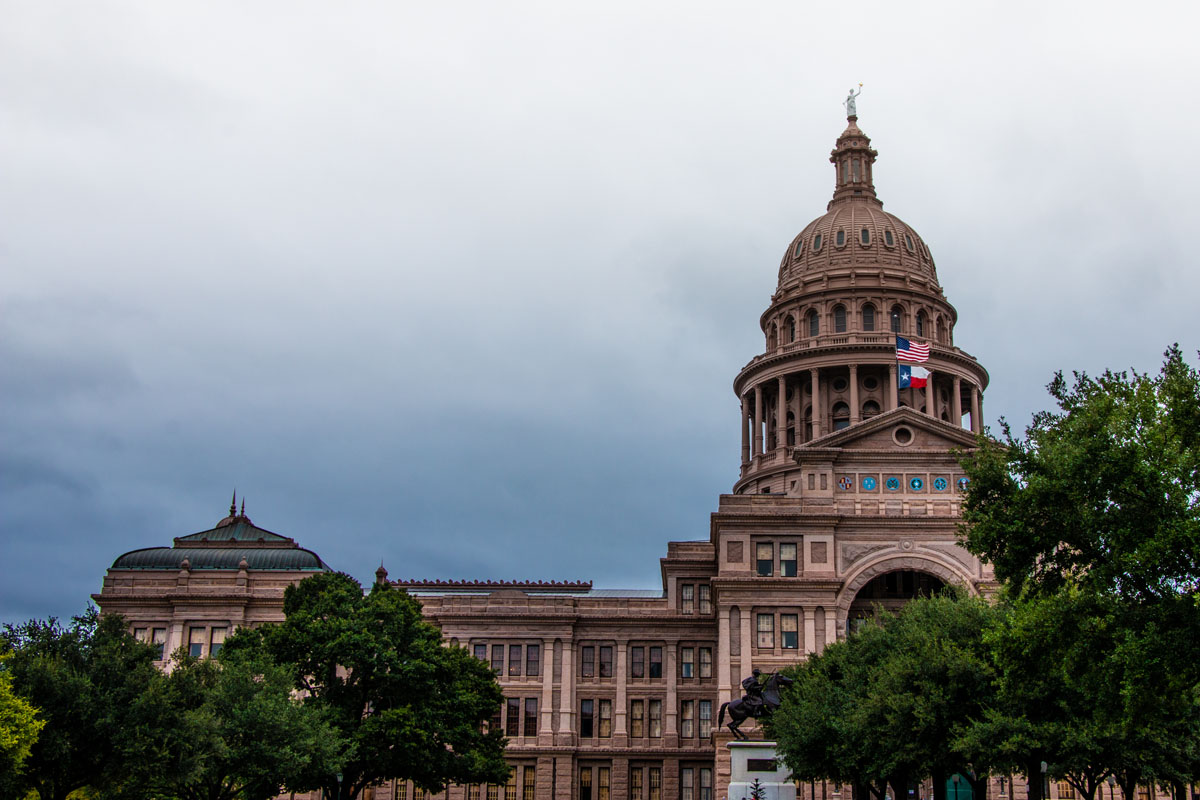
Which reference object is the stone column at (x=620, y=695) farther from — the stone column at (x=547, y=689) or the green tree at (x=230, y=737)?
the green tree at (x=230, y=737)

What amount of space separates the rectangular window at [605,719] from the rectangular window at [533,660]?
5.23m

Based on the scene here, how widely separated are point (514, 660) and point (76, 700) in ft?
172

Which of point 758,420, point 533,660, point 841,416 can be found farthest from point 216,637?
point 841,416

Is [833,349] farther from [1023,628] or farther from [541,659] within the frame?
[1023,628]

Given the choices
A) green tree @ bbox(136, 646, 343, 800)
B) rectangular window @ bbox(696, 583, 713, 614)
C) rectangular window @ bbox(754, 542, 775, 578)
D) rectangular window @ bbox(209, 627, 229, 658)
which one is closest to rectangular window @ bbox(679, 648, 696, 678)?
rectangular window @ bbox(696, 583, 713, 614)

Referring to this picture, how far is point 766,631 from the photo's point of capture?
8112 cm

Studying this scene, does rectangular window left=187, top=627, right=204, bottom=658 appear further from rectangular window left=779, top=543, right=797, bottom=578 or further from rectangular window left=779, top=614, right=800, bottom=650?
rectangular window left=779, top=543, right=797, bottom=578

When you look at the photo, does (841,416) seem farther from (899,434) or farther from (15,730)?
(15,730)

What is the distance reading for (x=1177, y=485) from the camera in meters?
32.8

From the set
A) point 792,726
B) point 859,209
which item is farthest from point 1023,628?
point 859,209

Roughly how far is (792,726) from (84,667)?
28442 mm

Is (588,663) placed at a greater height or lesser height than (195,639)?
lesser

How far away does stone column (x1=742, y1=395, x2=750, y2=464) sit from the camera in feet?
360

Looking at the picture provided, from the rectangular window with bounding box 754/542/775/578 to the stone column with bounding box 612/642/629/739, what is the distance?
16.9 m
